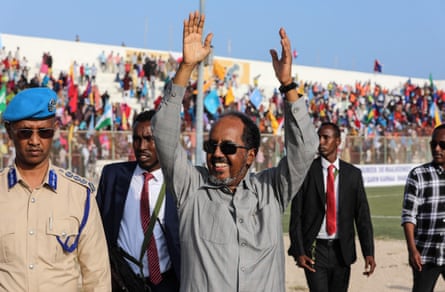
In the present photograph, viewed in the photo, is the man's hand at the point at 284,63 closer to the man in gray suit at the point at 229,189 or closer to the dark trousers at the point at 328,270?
the man in gray suit at the point at 229,189

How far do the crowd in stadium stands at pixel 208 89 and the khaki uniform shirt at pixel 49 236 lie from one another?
2236 centimetres

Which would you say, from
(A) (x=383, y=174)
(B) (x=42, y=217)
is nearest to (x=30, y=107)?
(B) (x=42, y=217)

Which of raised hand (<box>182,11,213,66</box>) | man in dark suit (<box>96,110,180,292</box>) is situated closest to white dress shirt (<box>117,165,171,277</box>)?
man in dark suit (<box>96,110,180,292</box>)

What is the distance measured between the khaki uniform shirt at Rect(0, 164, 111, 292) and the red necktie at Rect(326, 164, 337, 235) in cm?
310

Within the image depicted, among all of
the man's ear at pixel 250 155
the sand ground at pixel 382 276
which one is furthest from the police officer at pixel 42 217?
the sand ground at pixel 382 276

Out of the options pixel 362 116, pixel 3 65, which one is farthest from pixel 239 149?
pixel 362 116

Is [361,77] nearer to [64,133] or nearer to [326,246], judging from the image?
[64,133]

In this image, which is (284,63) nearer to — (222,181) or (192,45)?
(192,45)

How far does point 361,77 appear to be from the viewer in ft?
191

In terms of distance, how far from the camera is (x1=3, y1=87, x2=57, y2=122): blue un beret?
3.34 m

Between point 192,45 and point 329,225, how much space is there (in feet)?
10.7

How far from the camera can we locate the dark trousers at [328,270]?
6.20 meters

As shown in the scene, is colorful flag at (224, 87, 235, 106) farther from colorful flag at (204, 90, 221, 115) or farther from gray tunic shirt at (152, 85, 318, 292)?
gray tunic shirt at (152, 85, 318, 292)

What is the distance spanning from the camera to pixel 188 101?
1394 inches
